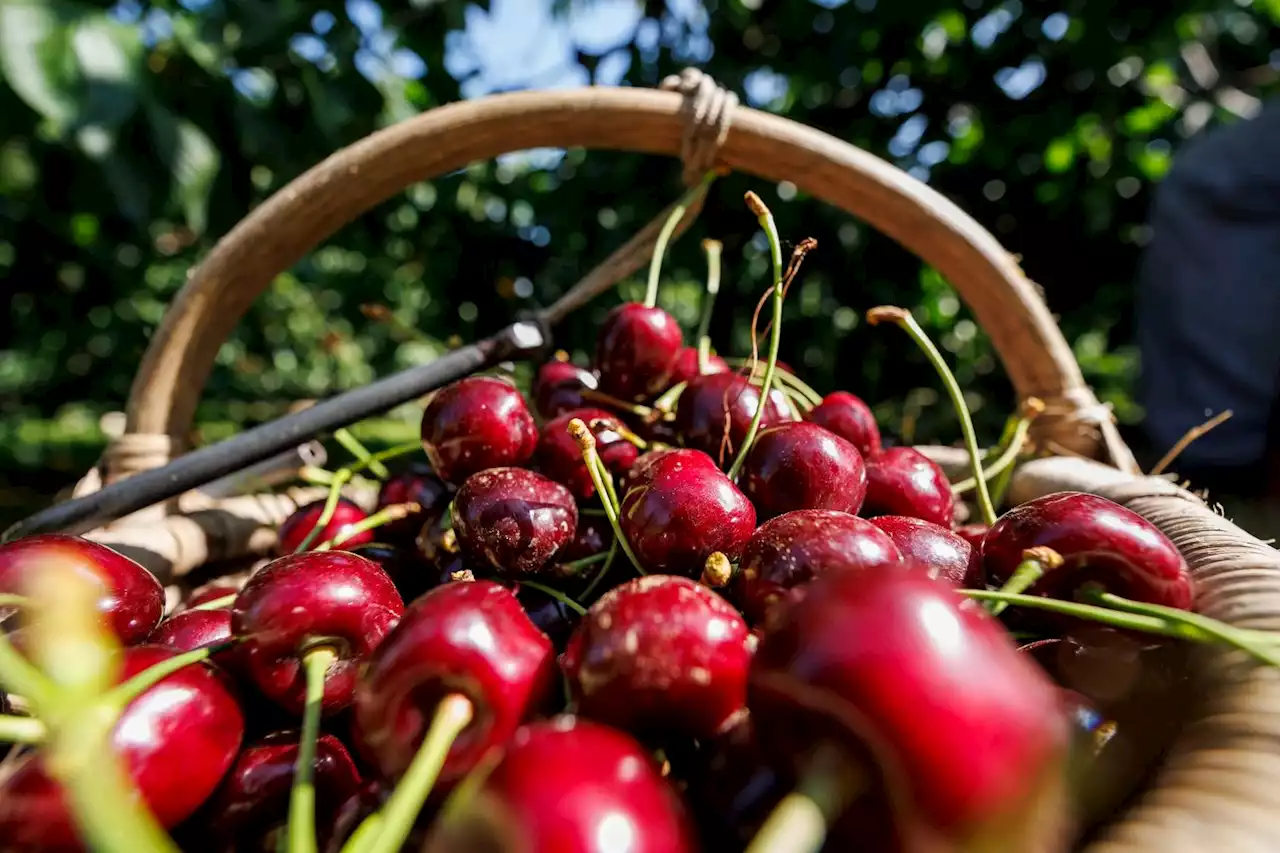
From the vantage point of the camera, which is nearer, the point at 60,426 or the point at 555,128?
the point at 555,128

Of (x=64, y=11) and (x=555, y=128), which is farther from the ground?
(x=64, y=11)

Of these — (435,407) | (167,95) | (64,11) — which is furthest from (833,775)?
(167,95)

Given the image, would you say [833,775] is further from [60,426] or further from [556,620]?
[60,426]

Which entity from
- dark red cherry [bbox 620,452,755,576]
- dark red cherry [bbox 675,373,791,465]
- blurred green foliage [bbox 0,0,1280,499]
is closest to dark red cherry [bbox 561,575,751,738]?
dark red cherry [bbox 620,452,755,576]

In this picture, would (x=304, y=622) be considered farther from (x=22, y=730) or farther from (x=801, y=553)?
(x=801, y=553)

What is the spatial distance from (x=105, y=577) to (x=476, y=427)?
0.36 meters

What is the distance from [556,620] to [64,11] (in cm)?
169

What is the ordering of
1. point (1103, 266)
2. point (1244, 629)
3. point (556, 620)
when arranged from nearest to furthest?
point (1244, 629) → point (556, 620) → point (1103, 266)

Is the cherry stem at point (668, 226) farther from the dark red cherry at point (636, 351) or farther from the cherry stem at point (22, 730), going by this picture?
the cherry stem at point (22, 730)

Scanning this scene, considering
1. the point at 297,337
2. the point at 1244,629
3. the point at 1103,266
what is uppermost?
the point at 297,337

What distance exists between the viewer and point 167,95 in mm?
2072

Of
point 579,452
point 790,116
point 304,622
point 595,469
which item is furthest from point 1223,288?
point 304,622

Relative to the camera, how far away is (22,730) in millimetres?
455

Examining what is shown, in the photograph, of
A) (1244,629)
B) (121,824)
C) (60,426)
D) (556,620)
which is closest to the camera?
(121,824)
